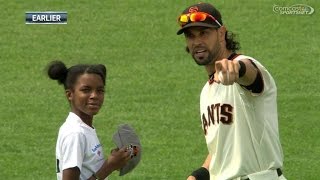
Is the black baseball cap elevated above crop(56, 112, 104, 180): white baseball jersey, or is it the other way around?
the black baseball cap

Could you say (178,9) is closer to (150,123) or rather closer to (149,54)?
(149,54)

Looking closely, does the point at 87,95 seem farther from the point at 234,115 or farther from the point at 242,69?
the point at 242,69

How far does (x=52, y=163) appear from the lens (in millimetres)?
11812

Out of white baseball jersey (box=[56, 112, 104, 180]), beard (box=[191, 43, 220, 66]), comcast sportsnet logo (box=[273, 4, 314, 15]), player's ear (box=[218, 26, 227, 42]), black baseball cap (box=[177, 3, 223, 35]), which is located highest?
comcast sportsnet logo (box=[273, 4, 314, 15])

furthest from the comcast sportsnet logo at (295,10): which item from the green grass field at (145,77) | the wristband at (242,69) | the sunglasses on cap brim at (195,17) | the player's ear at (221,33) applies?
the wristband at (242,69)

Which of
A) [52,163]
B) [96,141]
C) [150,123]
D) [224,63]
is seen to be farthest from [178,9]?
[224,63]

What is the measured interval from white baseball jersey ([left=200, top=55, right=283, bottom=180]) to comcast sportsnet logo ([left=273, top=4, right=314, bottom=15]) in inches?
415

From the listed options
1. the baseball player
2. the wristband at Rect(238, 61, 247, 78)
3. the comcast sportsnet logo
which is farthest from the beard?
A: the comcast sportsnet logo

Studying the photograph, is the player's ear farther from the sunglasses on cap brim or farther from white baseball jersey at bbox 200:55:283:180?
white baseball jersey at bbox 200:55:283:180

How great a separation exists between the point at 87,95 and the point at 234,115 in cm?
101

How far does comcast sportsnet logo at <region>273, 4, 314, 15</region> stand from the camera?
16878 millimetres

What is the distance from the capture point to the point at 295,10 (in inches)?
667

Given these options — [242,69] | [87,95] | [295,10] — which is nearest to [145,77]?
[295,10]

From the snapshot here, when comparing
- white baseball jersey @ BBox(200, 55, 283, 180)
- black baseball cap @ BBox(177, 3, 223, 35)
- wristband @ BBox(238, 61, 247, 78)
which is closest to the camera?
wristband @ BBox(238, 61, 247, 78)
